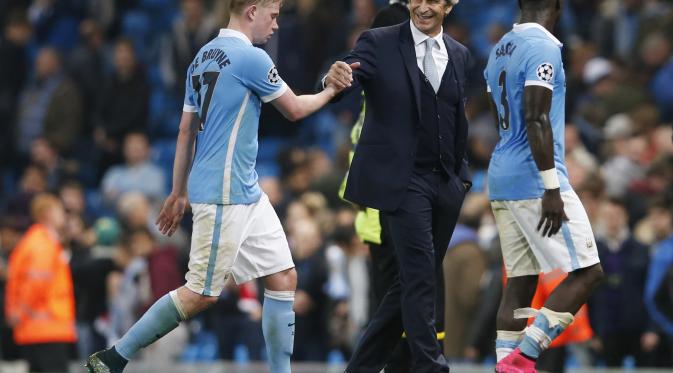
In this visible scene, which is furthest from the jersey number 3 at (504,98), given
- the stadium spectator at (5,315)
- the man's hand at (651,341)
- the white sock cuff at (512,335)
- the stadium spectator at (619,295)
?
the stadium spectator at (5,315)

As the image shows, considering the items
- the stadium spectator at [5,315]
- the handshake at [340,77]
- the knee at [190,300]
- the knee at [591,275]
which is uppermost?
the handshake at [340,77]

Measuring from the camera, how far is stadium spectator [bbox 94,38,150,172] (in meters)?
19.0

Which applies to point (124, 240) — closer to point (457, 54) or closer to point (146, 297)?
point (146, 297)

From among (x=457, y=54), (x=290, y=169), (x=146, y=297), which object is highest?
(x=457, y=54)

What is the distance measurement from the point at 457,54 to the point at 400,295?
147 centimetres

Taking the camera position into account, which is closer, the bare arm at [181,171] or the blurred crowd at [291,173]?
the bare arm at [181,171]

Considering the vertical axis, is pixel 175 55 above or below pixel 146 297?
above

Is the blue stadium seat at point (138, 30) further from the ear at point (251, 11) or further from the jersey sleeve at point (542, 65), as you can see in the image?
the jersey sleeve at point (542, 65)

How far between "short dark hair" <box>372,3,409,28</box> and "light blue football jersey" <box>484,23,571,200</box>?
0.96 meters

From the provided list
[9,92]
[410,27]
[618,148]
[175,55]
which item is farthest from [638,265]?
[9,92]

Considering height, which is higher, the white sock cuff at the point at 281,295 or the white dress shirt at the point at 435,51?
the white dress shirt at the point at 435,51

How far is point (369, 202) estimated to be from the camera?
8.40m

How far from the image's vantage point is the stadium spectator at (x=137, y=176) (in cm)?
1789

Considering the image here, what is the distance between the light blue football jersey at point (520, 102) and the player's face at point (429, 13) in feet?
1.45
